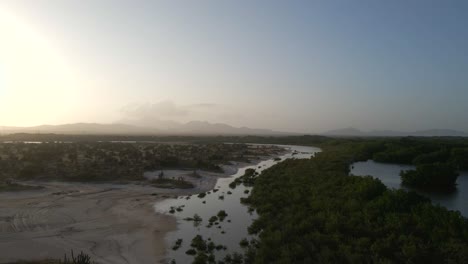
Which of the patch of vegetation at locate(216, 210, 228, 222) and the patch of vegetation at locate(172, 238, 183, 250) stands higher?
the patch of vegetation at locate(216, 210, 228, 222)

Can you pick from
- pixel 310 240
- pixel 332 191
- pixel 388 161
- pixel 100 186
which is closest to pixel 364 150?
pixel 388 161

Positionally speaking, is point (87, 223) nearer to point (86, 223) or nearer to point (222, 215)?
point (86, 223)

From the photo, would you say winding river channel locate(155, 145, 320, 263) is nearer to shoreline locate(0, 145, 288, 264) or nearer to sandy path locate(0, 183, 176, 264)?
shoreline locate(0, 145, 288, 264)

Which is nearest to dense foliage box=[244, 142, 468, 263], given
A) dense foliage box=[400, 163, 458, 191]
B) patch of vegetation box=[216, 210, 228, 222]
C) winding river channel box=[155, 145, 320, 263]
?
winding river channel box=[155, 145, 320, 263]

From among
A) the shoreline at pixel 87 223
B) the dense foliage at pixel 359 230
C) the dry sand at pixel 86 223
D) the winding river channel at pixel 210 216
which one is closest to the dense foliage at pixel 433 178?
the dense foliage at pixel 359 230

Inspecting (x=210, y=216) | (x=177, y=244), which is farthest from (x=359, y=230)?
(x=210, y=216)

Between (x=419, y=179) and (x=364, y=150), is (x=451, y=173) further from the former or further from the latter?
(x=364, y=150)
